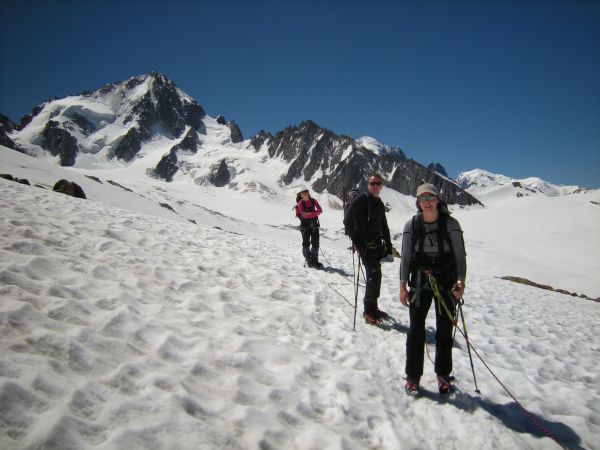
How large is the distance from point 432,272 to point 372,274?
7.34 feet

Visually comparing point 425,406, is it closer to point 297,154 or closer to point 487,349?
point 487,349

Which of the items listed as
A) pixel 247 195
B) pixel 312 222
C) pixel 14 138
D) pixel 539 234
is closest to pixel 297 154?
pixel 247 195

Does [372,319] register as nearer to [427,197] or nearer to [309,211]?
[427,197]

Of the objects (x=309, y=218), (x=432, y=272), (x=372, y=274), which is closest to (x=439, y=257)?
(x=432, y=272)

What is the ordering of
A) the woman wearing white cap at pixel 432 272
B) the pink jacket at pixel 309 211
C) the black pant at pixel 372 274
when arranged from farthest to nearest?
the pink jacket at pixel 309 211, the black pant at pixel 372 274, the woman wearing white cap at pixel 432 272

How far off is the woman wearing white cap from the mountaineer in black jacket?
209 cm

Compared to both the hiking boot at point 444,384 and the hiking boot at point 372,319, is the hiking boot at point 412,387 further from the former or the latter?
the hiking boot at point 372,319

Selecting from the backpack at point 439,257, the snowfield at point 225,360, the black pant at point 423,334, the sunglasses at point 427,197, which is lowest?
the snowfield at point 225,360

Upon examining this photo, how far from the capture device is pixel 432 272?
4.35m

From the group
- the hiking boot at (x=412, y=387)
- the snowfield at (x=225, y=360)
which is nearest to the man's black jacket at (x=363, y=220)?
the snowfield at (x=225, y=360)

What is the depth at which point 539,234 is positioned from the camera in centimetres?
5550

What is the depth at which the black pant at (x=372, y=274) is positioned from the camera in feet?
21.5

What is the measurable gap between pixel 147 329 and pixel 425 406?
3.91m

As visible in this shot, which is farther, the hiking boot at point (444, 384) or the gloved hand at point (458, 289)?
the hiking boot at point (444, 384)
